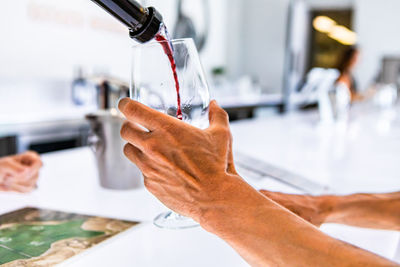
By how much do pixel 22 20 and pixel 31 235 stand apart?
3090 mm

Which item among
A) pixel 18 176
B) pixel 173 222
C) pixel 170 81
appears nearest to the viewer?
pixel 170 81

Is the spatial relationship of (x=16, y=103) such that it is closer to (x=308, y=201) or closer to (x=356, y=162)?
(x=356, y=162)

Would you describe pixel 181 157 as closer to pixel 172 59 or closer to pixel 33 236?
pixel 172 59

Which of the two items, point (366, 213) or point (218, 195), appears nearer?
point (218, 195)

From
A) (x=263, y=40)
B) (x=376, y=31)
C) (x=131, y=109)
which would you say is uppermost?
(x=376, y=31)

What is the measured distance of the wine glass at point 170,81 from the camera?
56 cm

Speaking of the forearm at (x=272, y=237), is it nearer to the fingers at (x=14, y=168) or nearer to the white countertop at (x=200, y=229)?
the white countertop at (x=200, y=229)

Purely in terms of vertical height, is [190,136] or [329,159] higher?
[190,136]

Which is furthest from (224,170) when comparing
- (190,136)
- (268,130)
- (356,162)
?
(268,130)

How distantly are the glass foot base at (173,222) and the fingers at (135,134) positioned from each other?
24cm

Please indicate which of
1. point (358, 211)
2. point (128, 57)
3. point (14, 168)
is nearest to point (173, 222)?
point (358, 211)

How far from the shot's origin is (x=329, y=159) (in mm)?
1331

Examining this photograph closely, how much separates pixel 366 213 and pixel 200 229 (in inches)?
10.9

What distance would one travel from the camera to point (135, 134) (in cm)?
45
